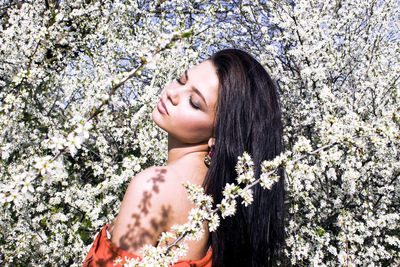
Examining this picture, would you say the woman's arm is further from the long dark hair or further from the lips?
the lips

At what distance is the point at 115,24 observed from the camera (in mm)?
4387

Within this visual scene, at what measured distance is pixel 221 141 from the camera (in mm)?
1700

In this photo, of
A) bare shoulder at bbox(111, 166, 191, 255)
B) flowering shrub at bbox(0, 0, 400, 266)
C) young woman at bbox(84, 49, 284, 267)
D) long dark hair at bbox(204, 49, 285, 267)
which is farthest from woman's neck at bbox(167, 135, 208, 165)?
flowering shrub at bbox(0, 0, 400, 266)

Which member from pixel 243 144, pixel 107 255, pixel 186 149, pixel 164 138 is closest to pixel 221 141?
pixel 243 144

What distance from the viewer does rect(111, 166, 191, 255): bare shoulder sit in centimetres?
143

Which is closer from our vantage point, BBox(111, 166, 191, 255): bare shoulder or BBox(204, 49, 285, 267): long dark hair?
BBox(111, 166, 191, 255): bare shoulder

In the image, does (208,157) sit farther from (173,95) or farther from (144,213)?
(144,213)

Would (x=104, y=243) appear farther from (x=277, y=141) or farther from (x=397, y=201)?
(x=397, y=201)

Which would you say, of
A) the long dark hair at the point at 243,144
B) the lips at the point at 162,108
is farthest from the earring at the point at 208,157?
the lips at the point at 162,108

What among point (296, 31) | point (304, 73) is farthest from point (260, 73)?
point (296, 31)

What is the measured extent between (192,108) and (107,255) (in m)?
0.84

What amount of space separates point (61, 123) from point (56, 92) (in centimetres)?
41

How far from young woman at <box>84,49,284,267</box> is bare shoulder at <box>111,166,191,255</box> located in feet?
0.06

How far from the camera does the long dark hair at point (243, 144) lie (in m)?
1.70
